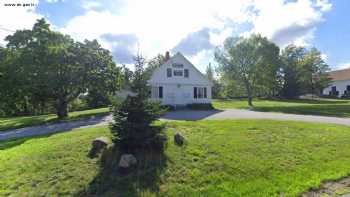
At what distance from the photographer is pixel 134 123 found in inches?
278

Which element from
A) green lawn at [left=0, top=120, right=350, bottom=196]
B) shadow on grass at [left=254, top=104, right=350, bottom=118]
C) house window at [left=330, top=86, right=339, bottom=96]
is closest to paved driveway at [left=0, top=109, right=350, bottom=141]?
shadow on grass at [left=254, top=104, right=350, bottom=118]

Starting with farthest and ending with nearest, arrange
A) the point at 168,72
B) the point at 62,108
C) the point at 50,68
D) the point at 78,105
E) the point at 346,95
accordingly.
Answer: the point at 346,95, the point at 78,105, the point at 168,72, the point at 62,108, the point at 50,68

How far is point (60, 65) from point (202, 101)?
15.5m

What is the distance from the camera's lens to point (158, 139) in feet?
24.6

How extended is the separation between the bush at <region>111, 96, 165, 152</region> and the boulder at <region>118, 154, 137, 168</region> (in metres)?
0.51

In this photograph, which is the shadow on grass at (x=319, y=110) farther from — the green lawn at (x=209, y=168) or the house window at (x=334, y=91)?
the house window at (x=334, y=91)

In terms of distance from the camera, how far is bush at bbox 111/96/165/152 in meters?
7.00

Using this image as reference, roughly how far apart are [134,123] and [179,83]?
820 inches

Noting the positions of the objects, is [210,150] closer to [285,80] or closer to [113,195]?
[113,195]

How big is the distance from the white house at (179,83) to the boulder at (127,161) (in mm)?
19566

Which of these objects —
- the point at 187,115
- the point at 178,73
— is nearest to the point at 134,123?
the point at 187,115

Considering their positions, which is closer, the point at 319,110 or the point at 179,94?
the point at 319,110

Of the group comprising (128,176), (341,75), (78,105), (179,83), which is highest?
(341,75)

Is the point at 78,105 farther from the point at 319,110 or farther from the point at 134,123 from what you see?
the point at 134,123
